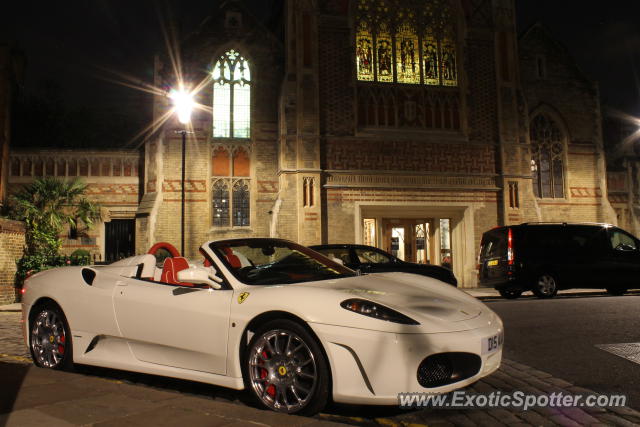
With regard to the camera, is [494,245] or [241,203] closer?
[494,245]

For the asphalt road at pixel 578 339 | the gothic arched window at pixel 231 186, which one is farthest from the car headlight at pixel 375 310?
the gothic arched window at pixel 231 186

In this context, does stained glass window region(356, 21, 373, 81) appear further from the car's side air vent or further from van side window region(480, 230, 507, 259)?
the car's side air vent

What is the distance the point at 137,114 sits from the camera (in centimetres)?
3681

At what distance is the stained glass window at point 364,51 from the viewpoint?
774 inches

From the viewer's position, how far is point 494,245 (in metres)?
12.9

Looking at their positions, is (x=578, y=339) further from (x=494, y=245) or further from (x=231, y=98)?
(x=231, y=98)

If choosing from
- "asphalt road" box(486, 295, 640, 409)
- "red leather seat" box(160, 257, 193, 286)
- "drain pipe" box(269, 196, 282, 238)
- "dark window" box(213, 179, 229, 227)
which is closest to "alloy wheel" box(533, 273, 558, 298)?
"asphalt road" box(486, 295, 640, 409)

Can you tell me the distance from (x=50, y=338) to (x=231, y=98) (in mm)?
15622

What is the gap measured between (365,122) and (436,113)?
283 cm

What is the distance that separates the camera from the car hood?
135 inches

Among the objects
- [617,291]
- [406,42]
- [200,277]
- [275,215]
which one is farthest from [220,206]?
[200,277]

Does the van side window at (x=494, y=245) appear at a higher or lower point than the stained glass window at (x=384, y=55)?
lower

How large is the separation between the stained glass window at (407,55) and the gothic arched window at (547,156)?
5.42m

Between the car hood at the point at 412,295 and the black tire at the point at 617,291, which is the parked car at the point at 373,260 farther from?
the car hood at the point at 412,295
